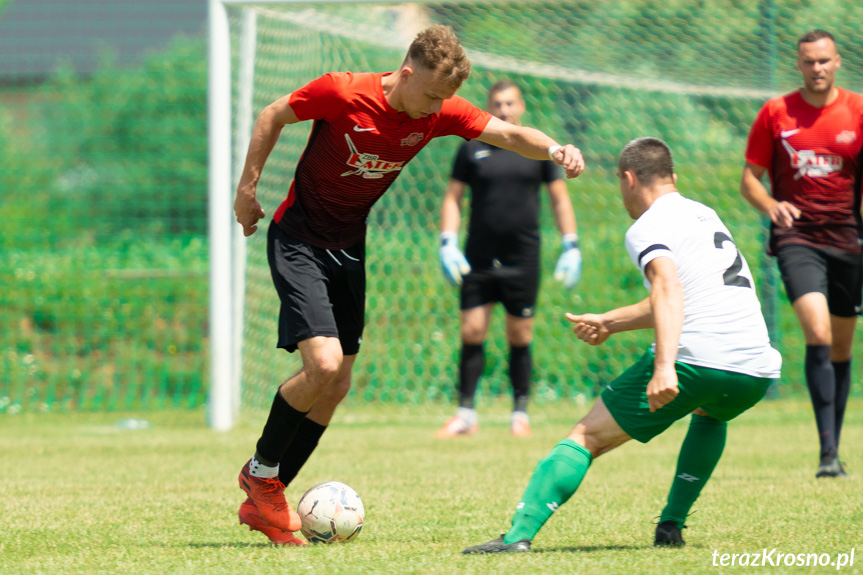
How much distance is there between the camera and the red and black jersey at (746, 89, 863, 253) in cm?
558

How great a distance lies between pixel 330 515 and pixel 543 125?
8414 millimetres

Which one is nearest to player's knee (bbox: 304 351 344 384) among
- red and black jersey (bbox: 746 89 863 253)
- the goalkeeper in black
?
red and black jersey (bbox: 746 89 863 253)

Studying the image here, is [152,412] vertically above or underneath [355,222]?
underneath

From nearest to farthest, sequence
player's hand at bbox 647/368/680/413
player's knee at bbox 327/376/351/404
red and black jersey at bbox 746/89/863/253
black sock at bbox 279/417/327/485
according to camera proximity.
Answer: player's hand at bbox 647/368/680/413 → black sock at bbox 279/417/327/485 → player's knee at bbox 327/376/351/404 → red and black jersey at bbox 746/89/863/253

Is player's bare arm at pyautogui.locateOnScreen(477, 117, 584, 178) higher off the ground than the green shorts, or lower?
higher

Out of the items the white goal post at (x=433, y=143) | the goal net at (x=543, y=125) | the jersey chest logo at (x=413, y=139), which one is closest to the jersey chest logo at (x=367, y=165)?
the jersey chest logo at (x=413, y=139)

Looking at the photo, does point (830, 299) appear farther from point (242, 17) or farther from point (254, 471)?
point (242, 17)

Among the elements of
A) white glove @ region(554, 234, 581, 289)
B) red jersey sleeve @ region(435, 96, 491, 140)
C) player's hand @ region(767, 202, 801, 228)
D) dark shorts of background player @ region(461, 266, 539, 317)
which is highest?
red jersey sleeve @ region(435, 96, 491, 140)

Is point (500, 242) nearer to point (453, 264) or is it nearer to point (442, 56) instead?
point (453, 264)

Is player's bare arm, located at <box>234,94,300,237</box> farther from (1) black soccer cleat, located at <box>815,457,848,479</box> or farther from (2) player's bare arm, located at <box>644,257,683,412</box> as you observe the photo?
(1) black soccer cleat, located at <box>815,457,848,479</box>

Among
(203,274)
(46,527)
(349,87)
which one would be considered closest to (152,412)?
(203,274)

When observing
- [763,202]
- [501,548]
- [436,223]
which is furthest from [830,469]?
[436,223]

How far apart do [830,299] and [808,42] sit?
4.60 feet

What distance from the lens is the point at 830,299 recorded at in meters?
5.67
